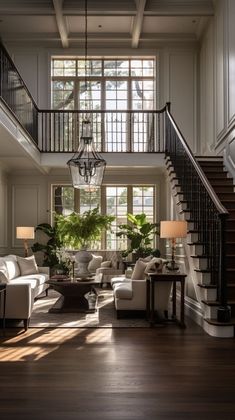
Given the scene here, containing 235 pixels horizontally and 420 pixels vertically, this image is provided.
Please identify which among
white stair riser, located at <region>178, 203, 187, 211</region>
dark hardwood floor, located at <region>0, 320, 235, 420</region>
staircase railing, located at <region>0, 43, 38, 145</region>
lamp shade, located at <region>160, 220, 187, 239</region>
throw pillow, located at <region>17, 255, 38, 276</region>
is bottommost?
dark hardwood floor, located at <region>0, 320, 235, 420</region>

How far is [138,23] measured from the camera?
35.6 ft

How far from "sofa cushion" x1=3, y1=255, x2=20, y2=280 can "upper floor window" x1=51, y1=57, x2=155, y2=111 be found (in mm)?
5219

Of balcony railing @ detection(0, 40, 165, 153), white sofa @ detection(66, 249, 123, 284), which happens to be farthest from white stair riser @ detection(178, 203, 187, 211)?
balcony railing @ detection(0, 40, 165, 153)

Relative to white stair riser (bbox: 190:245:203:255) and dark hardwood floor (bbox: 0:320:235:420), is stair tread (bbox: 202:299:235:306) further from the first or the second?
white stair riser (bbox: 190:245:203:255)

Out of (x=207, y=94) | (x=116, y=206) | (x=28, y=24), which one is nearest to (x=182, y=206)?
(x=207, y=94)

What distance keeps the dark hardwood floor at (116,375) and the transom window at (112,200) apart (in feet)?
23.2

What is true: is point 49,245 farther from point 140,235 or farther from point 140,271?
point 140,271

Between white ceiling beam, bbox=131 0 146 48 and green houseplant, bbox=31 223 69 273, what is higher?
white ceiling beam, bbox=131 0 146 48

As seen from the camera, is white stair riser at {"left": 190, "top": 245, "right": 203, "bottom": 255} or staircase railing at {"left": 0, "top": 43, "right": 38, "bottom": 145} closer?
white stair riser at {"left": 190, "top": 245, "right": 203, "bottom": 255}

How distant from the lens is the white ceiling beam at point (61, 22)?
10.0 metres

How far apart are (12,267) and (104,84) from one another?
20.8 ft

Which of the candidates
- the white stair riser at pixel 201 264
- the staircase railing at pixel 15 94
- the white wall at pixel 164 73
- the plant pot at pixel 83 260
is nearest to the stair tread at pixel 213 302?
the white stair riser at pixel 201 264

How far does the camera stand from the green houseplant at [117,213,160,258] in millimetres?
11094

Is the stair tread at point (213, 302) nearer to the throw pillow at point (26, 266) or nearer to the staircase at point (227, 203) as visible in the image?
the staircase at point (227, 203)
